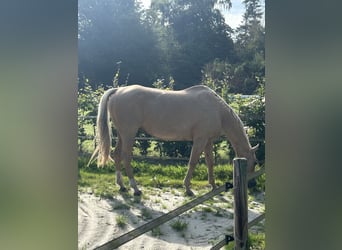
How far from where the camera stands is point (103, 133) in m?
2.19

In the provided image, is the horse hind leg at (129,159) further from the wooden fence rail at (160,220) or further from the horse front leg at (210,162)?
the horse front leg at (210,162)

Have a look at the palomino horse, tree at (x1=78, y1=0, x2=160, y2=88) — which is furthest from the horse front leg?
tree at (x1=78, y1=0, x2=160, y2=88)

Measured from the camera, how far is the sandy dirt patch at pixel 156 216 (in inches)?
76.9

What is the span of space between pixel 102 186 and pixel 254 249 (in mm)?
821

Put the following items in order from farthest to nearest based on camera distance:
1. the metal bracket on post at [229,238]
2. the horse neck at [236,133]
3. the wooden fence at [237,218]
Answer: the horse neck at [236,133]
the metal bracket on post at [229,238]
the wooden fence at [237,218]

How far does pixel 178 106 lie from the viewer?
7.59 feet

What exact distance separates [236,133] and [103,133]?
0.73 metres

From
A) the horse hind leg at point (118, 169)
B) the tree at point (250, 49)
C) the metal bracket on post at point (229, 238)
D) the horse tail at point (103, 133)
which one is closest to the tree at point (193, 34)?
the tree at point (250, 49)

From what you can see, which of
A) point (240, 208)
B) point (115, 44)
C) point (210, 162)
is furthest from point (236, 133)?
point (115, 44)

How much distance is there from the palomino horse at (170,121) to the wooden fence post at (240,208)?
0.14 meters

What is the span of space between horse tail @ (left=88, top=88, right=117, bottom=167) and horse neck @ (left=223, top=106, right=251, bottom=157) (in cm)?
63
